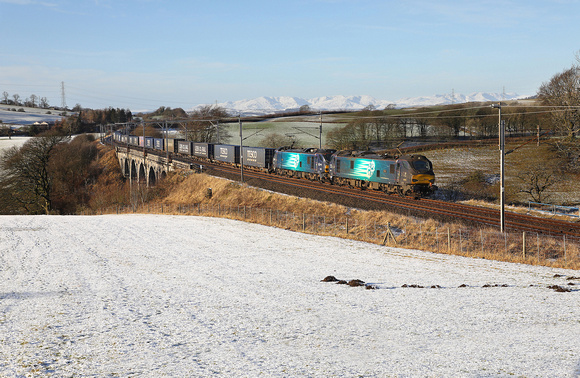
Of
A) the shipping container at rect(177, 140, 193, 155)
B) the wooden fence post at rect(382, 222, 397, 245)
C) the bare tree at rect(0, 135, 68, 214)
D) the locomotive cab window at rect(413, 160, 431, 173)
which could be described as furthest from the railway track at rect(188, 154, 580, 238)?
the shipping container at rect(177, 140, 193, 155)

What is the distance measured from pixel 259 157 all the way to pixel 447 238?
41.5 meters

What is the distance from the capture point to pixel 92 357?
12.7 meters

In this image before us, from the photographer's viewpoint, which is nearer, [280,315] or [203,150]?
[280,315]

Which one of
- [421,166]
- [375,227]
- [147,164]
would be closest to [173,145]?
[147,164]

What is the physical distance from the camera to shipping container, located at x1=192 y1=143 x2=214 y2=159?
86.8 metres

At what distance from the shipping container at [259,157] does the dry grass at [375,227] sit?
8.58 metres

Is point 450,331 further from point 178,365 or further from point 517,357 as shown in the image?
point 178,365

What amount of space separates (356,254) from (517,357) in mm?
18100

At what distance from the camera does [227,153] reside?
7975 centimetres

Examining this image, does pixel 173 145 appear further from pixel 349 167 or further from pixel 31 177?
pixel 349 167

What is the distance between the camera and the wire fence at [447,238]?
1103 inches

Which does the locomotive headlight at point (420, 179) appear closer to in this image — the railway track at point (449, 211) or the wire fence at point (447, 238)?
the railway track at point (449, 211)

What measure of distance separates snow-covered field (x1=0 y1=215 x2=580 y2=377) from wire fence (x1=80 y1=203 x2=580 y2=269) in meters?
1.82

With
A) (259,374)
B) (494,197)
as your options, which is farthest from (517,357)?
(494,197)
